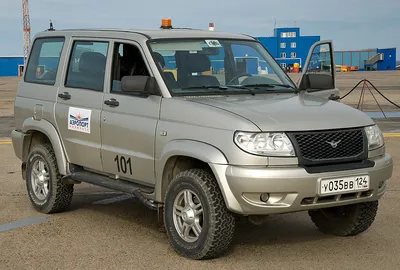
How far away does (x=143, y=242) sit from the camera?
21.4 feet

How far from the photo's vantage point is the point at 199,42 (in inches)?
271

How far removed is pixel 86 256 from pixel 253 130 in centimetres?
176

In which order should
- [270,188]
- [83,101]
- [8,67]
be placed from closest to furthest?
1. [270,188]
2. [83,101]
3. [8,67]

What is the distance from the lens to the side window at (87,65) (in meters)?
7.08

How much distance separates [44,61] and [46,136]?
809mm

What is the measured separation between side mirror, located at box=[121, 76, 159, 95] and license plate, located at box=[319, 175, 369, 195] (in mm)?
1662

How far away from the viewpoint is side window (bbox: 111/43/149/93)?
22.2 ft

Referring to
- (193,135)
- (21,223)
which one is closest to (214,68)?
(193,135)

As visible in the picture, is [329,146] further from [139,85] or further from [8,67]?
[8,67]

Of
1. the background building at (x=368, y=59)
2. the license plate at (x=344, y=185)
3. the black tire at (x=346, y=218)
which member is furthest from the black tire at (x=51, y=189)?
the background building at (x=368, y=59)

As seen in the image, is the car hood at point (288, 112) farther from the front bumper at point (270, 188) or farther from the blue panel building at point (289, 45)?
the blue panel building at point (289, 45)

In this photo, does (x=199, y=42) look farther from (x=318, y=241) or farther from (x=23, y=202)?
(x=23, y=202)

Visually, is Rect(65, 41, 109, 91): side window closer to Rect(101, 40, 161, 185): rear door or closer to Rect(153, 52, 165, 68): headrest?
Rect(101, 40, 161, 185): rear door

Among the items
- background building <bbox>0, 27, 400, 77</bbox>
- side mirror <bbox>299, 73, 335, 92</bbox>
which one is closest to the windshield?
side mirror <bbox>299, 73, 335, 92</bbox>
